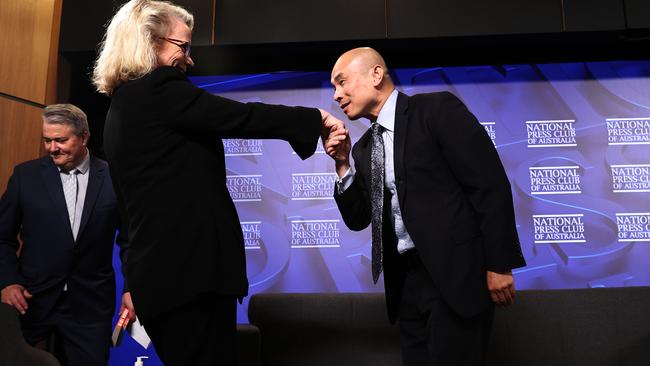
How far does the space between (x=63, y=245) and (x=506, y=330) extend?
87.4 inches

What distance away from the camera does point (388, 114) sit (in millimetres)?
2102

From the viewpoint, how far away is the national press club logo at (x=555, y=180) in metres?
4.23

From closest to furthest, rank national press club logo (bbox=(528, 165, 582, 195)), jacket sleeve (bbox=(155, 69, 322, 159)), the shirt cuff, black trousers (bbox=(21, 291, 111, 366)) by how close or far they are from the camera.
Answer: jacket sleeve (bbox=(155, 69, 322, 159)) → the shirt cuff → black trousers (bbox=(21, 291, 111, 366)) → national press club logo (bbox=(528, 165, 582, 195))

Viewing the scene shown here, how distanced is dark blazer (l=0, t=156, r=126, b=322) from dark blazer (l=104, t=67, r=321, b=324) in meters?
1.29

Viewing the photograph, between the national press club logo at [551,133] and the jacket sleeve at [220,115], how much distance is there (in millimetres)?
3163

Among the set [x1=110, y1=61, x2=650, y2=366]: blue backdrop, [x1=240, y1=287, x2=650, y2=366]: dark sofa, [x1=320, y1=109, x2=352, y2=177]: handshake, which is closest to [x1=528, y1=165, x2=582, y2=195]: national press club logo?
[x1=110, y1=61, x2=650, y2=366]: blue backdrop

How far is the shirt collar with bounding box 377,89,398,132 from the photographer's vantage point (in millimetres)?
2076

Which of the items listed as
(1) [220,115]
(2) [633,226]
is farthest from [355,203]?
(2) [633,226]

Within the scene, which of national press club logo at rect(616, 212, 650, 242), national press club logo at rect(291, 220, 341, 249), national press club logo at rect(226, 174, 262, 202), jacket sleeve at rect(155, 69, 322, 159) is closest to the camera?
jacket sleeve at rect(155, 69, 322, 159)

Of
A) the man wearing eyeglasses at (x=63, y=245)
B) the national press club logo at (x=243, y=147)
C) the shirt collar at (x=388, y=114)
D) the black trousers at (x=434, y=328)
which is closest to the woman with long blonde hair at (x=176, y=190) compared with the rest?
the shirt collar at (x=388, y=114)

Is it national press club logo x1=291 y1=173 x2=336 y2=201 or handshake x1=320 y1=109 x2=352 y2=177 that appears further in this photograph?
national press club logo x1=291 y1=173 x2=336 y2=201

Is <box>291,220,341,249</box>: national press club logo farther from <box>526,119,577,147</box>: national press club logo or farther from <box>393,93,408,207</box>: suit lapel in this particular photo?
<box>393,93,408,207</box>: suit lapel

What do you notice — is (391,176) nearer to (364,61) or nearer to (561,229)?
(364,61)

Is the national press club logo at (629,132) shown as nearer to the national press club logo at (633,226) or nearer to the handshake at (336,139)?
the national press club logo at (633,226)
